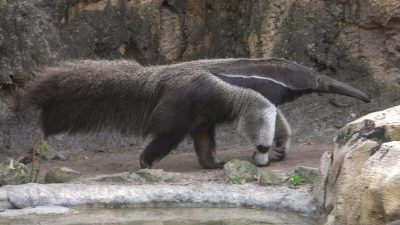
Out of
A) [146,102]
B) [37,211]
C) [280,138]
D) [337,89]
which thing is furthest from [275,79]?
[37,211]

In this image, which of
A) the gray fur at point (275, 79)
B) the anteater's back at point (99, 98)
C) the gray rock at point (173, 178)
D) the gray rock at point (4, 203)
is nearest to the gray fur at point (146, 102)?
the anteater's back at point (99, 98)

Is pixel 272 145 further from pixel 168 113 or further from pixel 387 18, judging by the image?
pixel 387 18

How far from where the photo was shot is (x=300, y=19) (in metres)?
12.4

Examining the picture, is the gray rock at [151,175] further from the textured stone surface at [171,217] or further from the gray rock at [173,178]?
the textured stone surface at [171,217]

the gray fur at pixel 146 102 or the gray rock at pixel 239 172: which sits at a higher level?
the gray fur at pixel 146 102

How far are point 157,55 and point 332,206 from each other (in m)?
6.16

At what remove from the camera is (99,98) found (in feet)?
33.1

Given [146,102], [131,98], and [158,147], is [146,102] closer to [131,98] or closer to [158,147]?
[131,98]

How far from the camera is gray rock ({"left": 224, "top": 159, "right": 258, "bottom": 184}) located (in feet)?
29.0

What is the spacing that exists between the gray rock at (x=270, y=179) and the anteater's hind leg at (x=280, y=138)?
6.74 feet

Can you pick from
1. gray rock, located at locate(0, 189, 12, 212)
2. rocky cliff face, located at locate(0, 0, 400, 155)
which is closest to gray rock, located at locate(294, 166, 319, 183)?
gray rock, located at locate(0, 189, 12, 212)

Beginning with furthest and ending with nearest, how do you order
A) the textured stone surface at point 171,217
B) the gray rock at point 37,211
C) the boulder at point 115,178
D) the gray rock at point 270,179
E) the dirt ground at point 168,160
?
the dirt ground at point 168,160
the boulder at point 115,178
the gray rock at point 270,179
the gray rock at point 37,211
the textured stone surface at point 171,217

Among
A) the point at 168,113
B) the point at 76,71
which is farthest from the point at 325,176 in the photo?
the point at 76,71

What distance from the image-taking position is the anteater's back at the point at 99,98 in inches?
392
